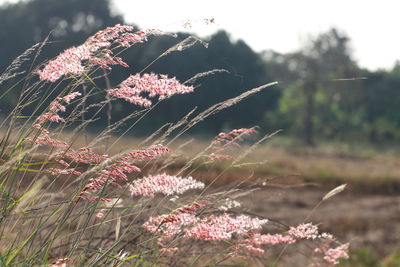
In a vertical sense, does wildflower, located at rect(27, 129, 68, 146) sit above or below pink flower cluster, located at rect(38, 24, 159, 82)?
below

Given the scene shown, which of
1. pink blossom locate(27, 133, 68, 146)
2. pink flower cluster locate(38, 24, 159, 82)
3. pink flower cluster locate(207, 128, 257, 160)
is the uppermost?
pink flower cluster locate(38, 24, 159, 82)

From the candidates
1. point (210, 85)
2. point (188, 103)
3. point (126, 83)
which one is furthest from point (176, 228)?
point (188, 103)

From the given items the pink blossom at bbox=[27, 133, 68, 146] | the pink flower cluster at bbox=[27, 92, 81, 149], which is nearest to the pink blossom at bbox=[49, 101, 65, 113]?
the pink flower cluster at bbox=[27, 92, 81, 149]

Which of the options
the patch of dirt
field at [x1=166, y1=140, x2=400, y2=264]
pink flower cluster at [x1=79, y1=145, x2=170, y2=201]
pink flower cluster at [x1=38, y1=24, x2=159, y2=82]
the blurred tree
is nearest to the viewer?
pink flower cluster at [x1=79, y1=145, x2=170, y2=201]

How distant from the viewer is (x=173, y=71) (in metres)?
32.2

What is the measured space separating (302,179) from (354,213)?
377cm

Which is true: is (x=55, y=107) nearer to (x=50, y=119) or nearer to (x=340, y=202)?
(x=50, y=119)

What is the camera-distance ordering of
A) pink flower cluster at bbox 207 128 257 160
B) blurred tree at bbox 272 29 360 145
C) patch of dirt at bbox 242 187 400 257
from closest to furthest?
pink flower cluster at bbox 207 128 257 160 < patch of dirt at bbox 242 187 400 257 < blurred tree at bbox 272 29 360 145

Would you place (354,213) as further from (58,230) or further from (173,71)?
(173,71)

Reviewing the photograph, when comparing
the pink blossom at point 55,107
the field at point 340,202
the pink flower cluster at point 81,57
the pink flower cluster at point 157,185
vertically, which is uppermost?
the pink flower cluster at point 81,57

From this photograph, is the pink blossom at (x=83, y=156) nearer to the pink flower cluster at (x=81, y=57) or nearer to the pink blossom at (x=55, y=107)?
the pink blossom at (x=55, y=107)

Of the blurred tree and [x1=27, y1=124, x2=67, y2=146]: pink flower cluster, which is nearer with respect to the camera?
[x1=27, y1=124, x2=67, y2=146]: pink flower cluster

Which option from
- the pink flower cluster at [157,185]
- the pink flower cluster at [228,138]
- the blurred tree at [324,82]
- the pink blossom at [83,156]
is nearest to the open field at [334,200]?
the pink flower cluster at [228,138]

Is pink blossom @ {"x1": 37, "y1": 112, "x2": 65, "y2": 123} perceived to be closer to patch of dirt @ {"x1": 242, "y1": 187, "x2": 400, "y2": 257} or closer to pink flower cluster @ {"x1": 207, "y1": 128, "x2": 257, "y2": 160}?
pink flower cluster @ {"x1": 207, "y1": 128, "x2": 257, "y2": 160}
